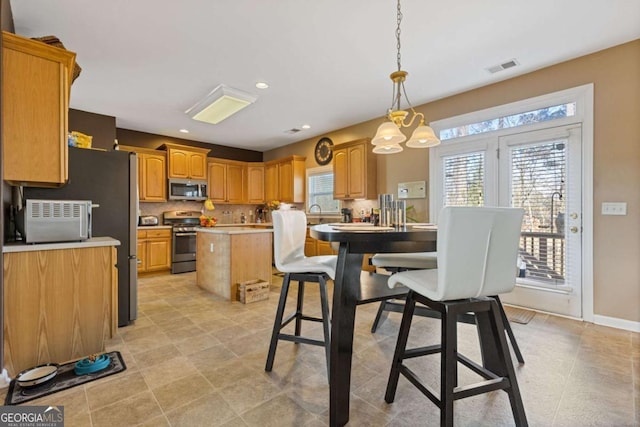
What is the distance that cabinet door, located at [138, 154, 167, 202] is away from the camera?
5.32 m

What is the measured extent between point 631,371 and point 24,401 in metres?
3.77

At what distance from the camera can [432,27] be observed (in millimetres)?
2443

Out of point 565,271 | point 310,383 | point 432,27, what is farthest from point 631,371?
point 432,27

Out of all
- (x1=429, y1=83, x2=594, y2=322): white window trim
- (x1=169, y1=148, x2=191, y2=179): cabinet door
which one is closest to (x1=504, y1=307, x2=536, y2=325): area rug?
(x1=429, y1=83, x2=594, y2=322): white window trim

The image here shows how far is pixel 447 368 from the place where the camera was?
1262mm

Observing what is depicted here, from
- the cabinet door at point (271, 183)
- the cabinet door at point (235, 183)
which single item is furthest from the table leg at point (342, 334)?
the cabinet door at point (235, 183)

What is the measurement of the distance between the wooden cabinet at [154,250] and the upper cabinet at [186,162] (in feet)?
3.74

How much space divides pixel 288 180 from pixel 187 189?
2.02 metres

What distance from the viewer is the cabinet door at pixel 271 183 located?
21.6ft

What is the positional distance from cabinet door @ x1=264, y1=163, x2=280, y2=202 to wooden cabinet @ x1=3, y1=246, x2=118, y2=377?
439 centimetres

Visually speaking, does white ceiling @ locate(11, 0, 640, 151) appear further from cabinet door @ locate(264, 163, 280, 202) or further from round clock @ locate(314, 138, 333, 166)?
cabinet door @ locate(264, 163, 280, 202)

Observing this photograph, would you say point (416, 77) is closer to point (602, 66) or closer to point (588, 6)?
point (588, 6)

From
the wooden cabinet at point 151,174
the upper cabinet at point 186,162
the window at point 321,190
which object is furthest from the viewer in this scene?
the window at point 321,190

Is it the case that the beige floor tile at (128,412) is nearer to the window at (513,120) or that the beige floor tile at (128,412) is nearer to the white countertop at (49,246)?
the white countertop at (49,246)
